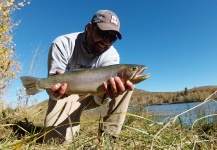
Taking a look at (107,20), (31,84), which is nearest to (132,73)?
(107,20)

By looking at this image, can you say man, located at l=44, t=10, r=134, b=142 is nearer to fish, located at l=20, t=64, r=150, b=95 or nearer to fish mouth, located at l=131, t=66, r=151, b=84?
fish, located at l=20, t=64, r=150, b=95

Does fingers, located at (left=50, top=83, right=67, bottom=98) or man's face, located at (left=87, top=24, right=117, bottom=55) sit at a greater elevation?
man's face, located at (left=87, top=24, right=117, bottom=55)

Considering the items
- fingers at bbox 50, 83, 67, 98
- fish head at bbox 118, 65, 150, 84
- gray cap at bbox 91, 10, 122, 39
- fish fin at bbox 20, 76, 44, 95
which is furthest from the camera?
gray cap at bbox 91, 10, 122, 39

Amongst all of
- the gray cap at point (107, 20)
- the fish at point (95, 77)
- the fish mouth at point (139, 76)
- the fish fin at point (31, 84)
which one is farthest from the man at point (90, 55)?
the fish mouth at point (139, 76)

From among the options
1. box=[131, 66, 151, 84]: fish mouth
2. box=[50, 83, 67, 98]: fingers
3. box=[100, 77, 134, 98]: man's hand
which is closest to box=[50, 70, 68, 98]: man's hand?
box=[50, 83, 67, 98]: fingers

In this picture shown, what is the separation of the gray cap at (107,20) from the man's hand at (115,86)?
1.01 m

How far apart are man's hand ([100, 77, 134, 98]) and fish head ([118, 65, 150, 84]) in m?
0.06

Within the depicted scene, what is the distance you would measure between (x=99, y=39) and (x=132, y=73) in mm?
1005

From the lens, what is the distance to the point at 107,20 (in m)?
4.18

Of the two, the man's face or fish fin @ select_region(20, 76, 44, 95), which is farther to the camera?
the man's face

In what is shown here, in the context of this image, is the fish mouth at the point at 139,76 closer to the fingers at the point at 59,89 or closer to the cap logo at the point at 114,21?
the fingers at the point at 59,89

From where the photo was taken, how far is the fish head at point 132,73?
3326 millimetres

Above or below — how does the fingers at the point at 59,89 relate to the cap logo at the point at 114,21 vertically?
below

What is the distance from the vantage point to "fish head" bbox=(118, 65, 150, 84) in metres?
3.33
